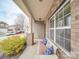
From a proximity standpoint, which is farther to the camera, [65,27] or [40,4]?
[40,4]

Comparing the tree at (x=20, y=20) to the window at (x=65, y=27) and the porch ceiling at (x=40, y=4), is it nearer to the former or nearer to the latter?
the porch ceiling at (x=40, y=4)

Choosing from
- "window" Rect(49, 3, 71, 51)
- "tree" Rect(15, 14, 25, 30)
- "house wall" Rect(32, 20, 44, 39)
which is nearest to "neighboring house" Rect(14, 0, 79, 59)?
"window" Rect(49, 3, 71, 51)

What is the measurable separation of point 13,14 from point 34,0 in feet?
116

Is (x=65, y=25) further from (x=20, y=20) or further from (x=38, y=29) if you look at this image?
(x=20, y=20)

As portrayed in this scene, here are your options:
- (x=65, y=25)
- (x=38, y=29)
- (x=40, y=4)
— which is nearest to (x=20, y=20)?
(x=38, y=29)

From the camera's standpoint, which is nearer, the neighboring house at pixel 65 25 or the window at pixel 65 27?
the neighboring house at pixel 65 25

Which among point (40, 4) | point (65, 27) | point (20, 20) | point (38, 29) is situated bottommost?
point (38, 29)

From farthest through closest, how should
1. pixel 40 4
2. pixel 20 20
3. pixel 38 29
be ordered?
pixel 20 20 < pixel 38 29 < pixel 40 4

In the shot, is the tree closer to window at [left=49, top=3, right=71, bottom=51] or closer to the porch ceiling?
the porch ceiling

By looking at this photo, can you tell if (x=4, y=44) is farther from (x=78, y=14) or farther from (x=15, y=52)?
(x=78, y=14)

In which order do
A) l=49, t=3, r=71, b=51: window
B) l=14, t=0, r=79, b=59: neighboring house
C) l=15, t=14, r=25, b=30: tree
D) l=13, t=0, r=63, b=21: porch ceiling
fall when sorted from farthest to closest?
1. l=15, t=14, r=25, b=30: tree
2. l=13, t=0, r=63, b=21: porch ceiling
3. l=49, t=3, r=71, b=51: window
4. l=14, t=0, r=79, b=59: neighboring house

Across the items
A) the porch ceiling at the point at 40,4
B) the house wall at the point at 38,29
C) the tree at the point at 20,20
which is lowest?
the house wall at the point at 38,29

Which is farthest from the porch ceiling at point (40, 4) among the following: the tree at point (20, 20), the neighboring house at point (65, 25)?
the tree at point (20, 20)

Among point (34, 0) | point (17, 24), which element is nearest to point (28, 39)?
point (34, 0)
